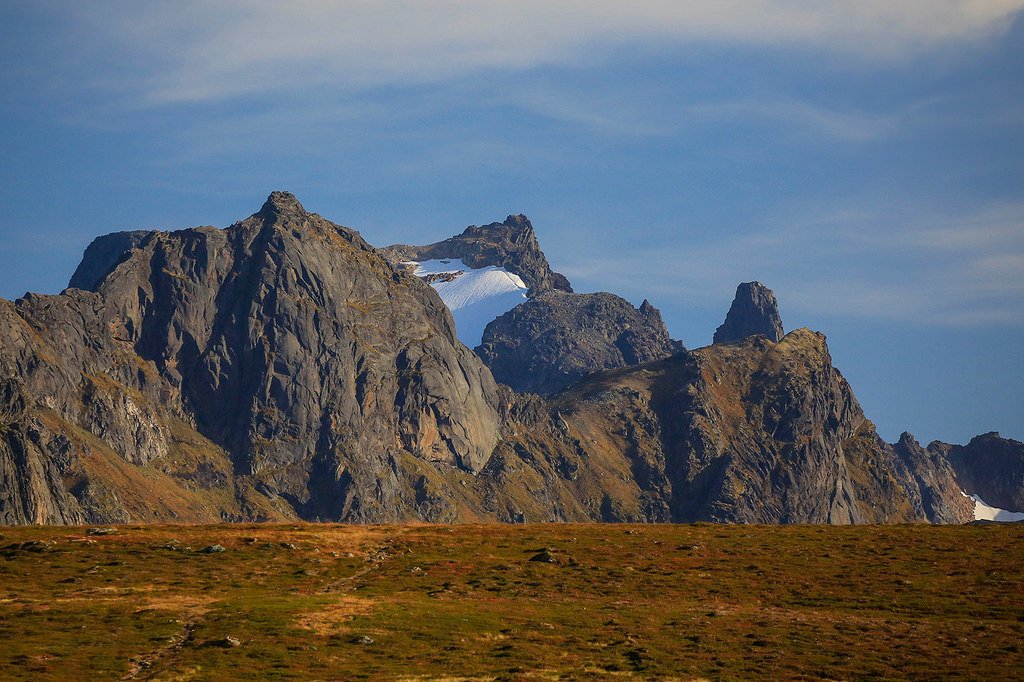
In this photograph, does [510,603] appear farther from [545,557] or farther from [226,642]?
[226,642]

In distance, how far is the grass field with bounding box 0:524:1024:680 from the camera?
87.6 meters

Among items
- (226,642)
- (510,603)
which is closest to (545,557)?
(510,603)

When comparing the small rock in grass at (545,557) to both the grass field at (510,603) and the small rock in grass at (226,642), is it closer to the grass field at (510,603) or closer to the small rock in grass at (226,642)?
the grass field at (510,603)

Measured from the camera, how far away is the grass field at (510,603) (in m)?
87.6

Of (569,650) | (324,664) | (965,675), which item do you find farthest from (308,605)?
(965,675)

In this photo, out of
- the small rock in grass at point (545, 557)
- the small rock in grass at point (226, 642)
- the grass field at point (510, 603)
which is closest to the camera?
the grass field at point (510, 603)

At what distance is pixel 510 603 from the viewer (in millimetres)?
104250

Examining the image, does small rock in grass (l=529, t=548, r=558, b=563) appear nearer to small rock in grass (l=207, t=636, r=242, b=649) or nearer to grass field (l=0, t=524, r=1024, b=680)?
grass field (l=0, t=524, r=1024, b=680)

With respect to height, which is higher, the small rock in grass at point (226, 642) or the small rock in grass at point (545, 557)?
the small rock in grass at point (545, 557)

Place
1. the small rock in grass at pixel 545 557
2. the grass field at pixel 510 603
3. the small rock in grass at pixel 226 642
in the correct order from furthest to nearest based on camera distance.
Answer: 1. the small rock in grass at pixel 545 557
2. the small rock in grass at pixel 226 642
3. the grass field at pixel 510 603

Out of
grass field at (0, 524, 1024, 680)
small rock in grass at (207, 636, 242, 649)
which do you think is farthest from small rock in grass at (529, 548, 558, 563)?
small rock in grass at (207, 636, 242, 649)

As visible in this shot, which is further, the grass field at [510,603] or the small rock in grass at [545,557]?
the small rock in grass at [545,557]

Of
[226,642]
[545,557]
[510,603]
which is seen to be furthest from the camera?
[545,557]

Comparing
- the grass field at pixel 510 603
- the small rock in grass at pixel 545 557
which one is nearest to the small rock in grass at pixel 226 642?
the grass field at pixel 510 603
